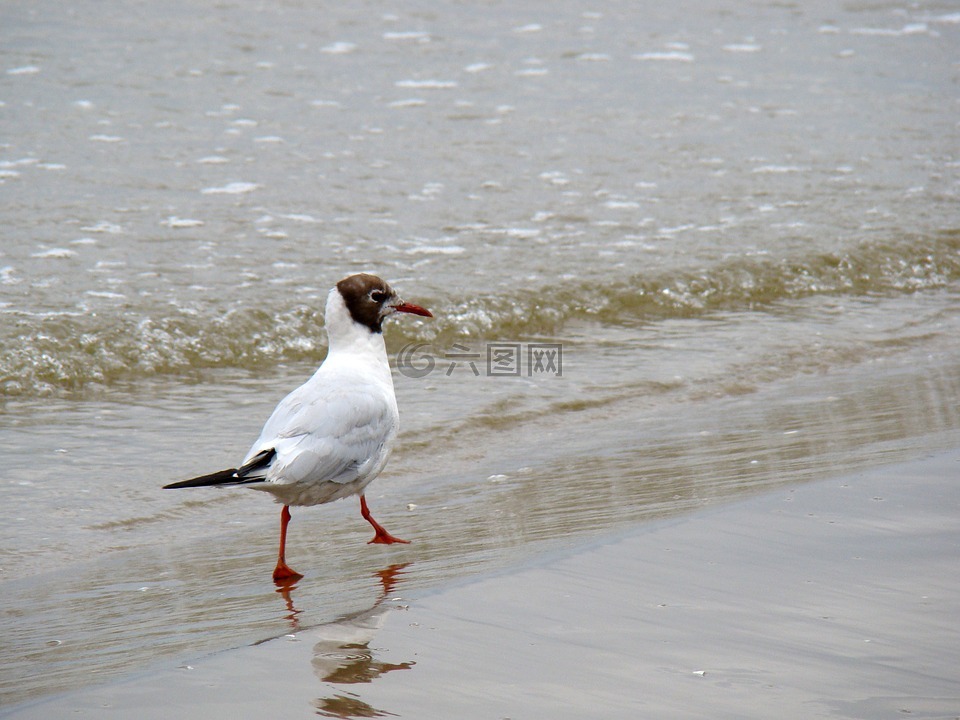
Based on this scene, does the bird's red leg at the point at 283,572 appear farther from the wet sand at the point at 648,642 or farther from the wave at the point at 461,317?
the wave at the point at 461,317

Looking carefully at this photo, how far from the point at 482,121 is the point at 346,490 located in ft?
24.9

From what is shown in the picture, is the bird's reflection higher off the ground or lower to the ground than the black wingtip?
lower

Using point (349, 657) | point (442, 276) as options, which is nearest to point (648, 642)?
point (349, 657)

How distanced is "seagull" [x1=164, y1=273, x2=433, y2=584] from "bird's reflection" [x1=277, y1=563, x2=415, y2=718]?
54cm

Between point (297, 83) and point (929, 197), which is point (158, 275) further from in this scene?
point (929, 197)

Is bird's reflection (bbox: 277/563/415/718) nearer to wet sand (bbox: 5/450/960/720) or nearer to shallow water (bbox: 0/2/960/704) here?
wet sand (bbox: 5/450/960/720)

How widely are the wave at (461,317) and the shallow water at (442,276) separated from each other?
3 cm

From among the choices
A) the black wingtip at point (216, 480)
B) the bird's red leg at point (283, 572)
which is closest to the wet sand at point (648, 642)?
the bird's red leg at point (283, 572)

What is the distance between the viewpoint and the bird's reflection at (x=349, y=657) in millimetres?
2461

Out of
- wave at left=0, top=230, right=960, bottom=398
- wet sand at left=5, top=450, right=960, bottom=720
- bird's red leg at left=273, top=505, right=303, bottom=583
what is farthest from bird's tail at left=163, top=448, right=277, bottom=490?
wave at left=0, top=230, right=960, bottom=398

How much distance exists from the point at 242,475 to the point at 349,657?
0.96 meters

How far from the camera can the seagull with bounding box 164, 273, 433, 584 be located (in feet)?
11.9

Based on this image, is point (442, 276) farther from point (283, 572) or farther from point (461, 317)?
point (283, 572)

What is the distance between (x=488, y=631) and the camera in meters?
2.85
